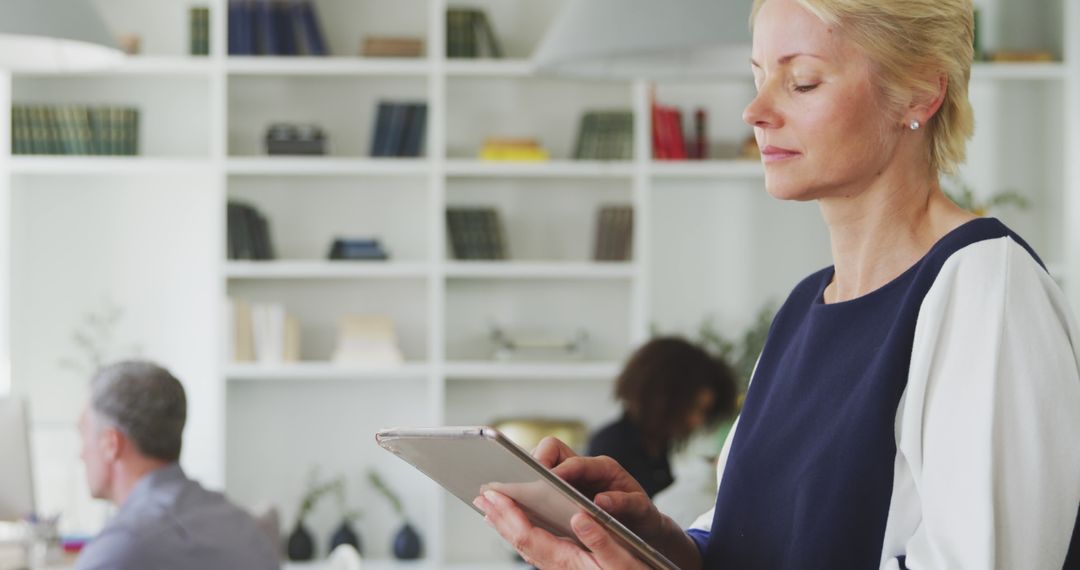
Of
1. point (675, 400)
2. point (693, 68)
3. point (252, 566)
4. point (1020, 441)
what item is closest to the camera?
point (1020, 441)

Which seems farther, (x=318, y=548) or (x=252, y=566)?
(x=318, y=548)

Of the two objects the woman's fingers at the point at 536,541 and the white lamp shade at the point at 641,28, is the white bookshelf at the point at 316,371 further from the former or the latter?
the woman's fingers at the point at 536,541

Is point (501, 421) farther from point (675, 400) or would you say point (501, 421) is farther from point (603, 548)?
point (603, 548)

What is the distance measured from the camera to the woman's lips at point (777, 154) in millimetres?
1129

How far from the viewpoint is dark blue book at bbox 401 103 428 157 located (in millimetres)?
5332

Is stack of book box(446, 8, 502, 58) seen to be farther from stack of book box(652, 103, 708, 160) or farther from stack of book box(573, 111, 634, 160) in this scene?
stack of book box(652, 103, 708, 160)

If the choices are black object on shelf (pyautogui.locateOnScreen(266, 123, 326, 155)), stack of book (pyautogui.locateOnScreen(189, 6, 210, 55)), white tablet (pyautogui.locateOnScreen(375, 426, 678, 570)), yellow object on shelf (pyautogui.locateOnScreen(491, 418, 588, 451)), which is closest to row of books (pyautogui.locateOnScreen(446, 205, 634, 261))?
black object on shelf (pyautogui.locateOnScreen(266, 123, 326, 155))

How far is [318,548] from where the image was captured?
216 inches

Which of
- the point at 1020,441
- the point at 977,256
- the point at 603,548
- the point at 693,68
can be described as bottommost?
the point at 603,548

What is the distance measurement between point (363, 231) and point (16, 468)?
81.3 inches

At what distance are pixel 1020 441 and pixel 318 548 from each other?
4793mm

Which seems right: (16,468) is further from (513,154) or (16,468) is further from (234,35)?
(513,154)

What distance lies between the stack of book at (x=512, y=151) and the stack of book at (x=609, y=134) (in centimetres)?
20

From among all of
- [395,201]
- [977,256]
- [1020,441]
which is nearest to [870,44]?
[977,256]
